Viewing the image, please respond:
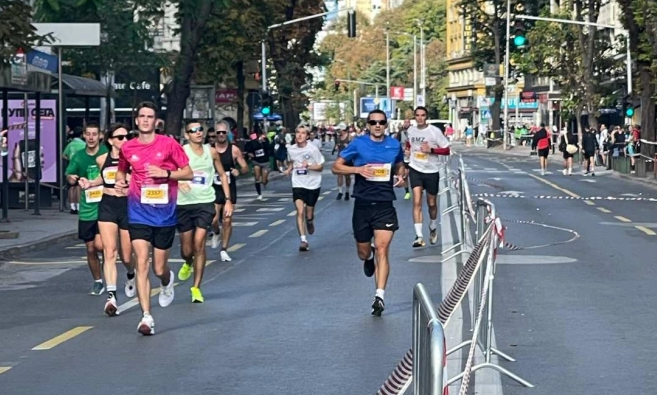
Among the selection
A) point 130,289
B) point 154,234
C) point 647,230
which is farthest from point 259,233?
point 154,234

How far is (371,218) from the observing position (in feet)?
44.5

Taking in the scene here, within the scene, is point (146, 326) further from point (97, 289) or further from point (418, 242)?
point (418, 242)

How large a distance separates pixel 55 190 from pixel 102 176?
18.5m

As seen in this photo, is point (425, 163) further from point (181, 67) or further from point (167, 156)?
point (181, 67)

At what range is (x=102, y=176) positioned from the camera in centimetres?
1402

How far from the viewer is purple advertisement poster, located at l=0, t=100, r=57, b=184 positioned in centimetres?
2933

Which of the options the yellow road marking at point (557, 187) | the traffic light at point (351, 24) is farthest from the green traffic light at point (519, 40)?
the traffic light at point (351, 24)

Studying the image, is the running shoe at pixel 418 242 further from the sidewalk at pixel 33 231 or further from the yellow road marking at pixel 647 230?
the sidewalk at pixel 33 231

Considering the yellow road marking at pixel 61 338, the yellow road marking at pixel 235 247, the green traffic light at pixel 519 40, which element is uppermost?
the green traffic light at pixel 519 40

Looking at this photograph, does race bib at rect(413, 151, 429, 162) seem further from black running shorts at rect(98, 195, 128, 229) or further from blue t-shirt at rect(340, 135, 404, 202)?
black running shorts at rect(98, 195, 128, 229)

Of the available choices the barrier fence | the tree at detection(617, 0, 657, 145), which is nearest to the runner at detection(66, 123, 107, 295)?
the barrier fence

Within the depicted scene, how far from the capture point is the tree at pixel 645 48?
1718 inches

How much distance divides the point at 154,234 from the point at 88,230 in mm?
3120

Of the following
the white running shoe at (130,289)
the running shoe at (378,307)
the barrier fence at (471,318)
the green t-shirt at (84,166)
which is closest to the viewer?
the barrier fence at (471,318)
